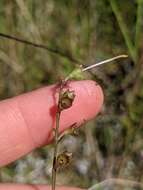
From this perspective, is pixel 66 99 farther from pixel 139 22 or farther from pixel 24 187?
pixel 139 22

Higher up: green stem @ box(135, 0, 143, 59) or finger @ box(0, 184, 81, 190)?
green stem @ box(135, 0, 143, 59)

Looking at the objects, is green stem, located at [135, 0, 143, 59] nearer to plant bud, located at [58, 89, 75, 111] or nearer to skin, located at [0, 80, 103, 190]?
skin, located at [0, 80, 103, 190]

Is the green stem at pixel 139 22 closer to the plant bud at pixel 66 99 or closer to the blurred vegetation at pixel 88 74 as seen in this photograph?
the blurred vegetation at pixel 88 74

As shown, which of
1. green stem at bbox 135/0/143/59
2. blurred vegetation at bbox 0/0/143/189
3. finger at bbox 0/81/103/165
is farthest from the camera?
blurred vegetation at bbox 0/0/143/189

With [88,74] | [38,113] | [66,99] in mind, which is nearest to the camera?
[66,99]

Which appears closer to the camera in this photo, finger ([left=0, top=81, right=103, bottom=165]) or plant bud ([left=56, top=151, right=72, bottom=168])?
plant bud ([left=56, top=151, right=72, bottom=168])

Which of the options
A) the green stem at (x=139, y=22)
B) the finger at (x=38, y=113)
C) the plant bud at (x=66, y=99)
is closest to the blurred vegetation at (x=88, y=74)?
the green stem at (x=139, y=22)

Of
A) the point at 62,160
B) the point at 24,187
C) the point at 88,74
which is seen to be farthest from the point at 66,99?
the point at 88,74

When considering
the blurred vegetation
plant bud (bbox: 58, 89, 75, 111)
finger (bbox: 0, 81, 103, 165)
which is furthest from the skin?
the blurred vegetation
